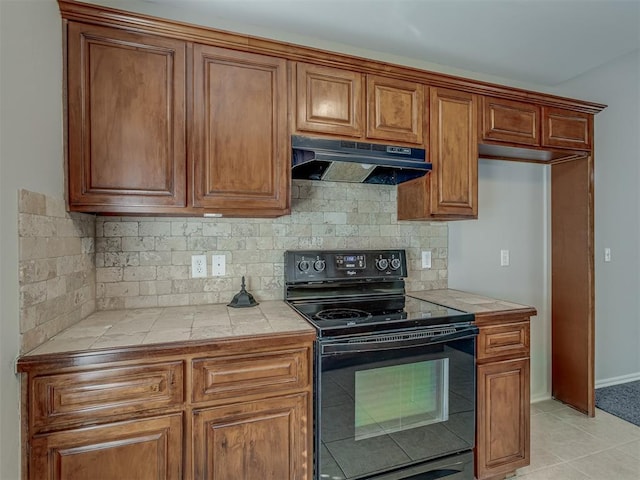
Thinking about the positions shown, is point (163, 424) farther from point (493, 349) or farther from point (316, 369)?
point (493, 349)

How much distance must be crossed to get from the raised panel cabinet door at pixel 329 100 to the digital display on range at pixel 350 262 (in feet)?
2.41

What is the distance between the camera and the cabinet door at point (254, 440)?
4.48 feet

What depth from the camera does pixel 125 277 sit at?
1.84m

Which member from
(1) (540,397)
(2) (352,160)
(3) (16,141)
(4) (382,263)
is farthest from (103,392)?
(1) (540,397)

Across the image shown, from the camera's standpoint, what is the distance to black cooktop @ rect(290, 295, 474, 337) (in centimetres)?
157

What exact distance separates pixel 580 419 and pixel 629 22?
8.57 ft

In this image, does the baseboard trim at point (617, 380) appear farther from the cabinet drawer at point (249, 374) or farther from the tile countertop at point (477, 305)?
the cabinet drawer at point (249, 374)

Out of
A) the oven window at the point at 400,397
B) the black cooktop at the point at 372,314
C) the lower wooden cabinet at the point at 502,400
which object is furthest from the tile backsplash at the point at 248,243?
the oven window at the point at 400,397

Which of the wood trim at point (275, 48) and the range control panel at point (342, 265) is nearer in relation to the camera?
the wood trim at point (275, 48)

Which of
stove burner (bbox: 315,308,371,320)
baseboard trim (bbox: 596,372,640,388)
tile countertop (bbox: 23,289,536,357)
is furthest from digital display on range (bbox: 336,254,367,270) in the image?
baseboard trim (bbox: 596,372,640,388)

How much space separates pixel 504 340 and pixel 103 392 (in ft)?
6.14

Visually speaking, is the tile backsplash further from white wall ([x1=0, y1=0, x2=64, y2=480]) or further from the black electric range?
white wall ([x1=0, y1=0, x2=64, y2=480])

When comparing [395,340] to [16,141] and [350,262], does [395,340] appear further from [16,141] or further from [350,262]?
[16,141]

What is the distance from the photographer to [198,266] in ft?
6.41
